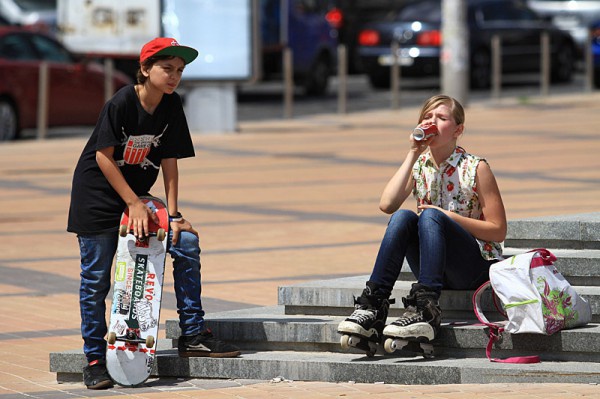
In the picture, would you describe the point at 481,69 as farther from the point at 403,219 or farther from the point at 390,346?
the point at 390,346

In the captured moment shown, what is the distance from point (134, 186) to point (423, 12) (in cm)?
2004

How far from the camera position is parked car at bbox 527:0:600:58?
31.2m

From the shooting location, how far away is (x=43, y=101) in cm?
1906

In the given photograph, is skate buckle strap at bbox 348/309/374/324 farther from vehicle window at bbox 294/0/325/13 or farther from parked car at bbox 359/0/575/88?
vehicle window at bbox 294/0/325/13

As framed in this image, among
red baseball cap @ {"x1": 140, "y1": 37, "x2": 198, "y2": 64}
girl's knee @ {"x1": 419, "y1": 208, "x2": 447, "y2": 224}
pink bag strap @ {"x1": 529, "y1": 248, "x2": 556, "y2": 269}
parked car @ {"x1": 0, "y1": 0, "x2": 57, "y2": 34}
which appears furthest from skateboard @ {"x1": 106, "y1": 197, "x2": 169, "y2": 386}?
parked car @ {"x1": 0, "y1": 0, "x2": 57, "y2": 34}

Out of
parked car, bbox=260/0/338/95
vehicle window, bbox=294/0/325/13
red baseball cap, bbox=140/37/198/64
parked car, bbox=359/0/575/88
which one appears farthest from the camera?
vehicle window, bbox=294/0/325/13

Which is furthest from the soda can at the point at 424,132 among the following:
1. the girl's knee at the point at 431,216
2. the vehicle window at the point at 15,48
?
the vehicle window at the point at 15,48

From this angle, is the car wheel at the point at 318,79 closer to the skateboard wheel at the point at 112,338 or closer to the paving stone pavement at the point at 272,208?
the paving stone pavement at the point at 272,208

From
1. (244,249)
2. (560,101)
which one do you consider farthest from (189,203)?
(560,101)

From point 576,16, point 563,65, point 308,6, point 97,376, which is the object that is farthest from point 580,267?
point 576,16

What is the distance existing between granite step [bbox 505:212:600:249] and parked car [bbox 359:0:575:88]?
18.4 meters

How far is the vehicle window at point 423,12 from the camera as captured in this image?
25.7m

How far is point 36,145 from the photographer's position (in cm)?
1883

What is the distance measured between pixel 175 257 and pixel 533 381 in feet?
5.39
